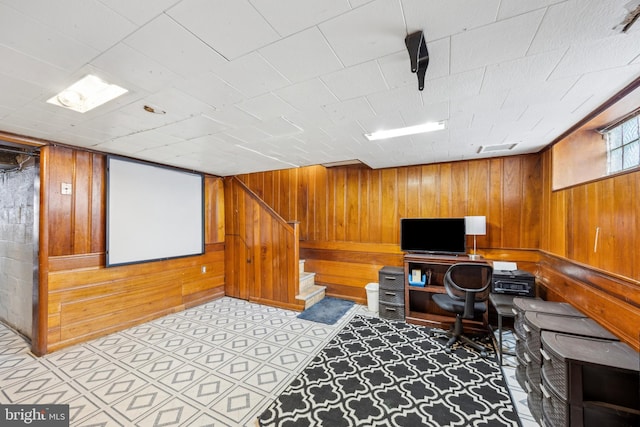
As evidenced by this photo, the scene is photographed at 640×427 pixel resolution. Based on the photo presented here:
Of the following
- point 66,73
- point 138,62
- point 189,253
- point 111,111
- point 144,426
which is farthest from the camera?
point 189,253

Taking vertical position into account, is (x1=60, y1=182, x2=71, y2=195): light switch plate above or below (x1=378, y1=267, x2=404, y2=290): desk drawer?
above

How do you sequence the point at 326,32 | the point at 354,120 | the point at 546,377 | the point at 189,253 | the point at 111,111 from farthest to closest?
1. the point at 189,253
2. the point at 354,120
3. the point at 111,111
4. the point at 546,377
5. the point at 326,32

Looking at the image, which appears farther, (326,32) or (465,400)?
(465,400)

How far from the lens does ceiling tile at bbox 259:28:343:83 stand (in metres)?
1.24

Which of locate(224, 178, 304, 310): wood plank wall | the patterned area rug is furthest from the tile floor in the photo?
locate(224, 178, 304, 310): wood plank wall

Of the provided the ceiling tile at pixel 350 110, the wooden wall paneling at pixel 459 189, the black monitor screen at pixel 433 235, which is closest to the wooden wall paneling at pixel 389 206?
the black monitor screen at pixel 433 235

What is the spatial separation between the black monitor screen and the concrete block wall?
190 inches

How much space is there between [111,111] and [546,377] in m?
3.80

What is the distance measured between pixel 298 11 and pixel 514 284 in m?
3.55

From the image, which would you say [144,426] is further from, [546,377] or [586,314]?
[586,314]

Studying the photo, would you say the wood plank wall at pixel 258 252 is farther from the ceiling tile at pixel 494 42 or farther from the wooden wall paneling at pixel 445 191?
the ceiling tile at pixel 494 42

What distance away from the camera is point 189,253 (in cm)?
429

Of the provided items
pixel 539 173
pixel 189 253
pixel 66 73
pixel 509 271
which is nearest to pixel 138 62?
pixel 66 73

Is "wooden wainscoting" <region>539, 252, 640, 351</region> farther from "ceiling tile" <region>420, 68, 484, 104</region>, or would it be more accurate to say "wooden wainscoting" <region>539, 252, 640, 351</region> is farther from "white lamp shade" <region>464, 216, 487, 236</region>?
"ceiling tile" <region>420, 68, 484, 104</region>
